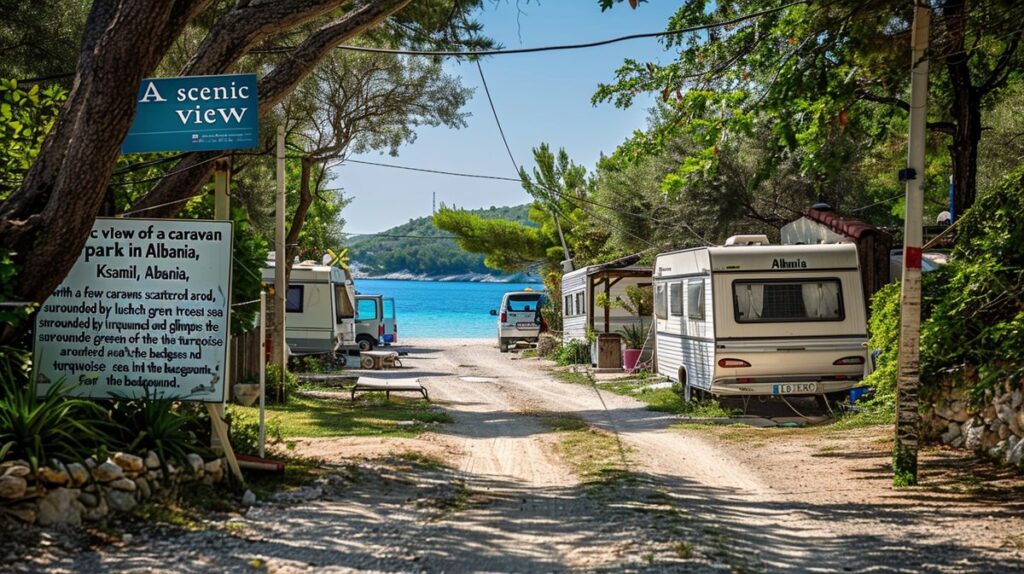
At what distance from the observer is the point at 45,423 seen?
21.5 feet

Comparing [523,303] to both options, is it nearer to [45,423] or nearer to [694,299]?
[694,299]

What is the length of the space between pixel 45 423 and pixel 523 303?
31764 millimetres

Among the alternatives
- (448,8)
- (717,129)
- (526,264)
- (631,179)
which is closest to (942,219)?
(717,129)

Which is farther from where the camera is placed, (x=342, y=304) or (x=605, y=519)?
(x=342, y=304)

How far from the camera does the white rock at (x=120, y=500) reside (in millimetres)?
6438

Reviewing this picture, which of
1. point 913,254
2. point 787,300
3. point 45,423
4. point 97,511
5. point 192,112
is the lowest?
point 97,511

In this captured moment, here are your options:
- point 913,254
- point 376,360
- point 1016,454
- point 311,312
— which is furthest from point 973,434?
point 376,360

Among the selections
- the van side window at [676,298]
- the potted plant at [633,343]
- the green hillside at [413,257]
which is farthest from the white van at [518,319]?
the green hillside at [413,257]

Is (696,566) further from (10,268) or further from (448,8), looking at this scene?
(448,8)

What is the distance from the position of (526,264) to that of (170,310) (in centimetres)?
3872

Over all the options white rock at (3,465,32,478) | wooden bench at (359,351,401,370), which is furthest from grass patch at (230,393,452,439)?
wooden bench at (359,351,401,370)

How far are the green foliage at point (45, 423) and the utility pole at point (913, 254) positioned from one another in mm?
6293

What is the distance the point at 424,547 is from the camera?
19.7 ft

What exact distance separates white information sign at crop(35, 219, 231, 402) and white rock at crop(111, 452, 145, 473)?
2.80 feet
